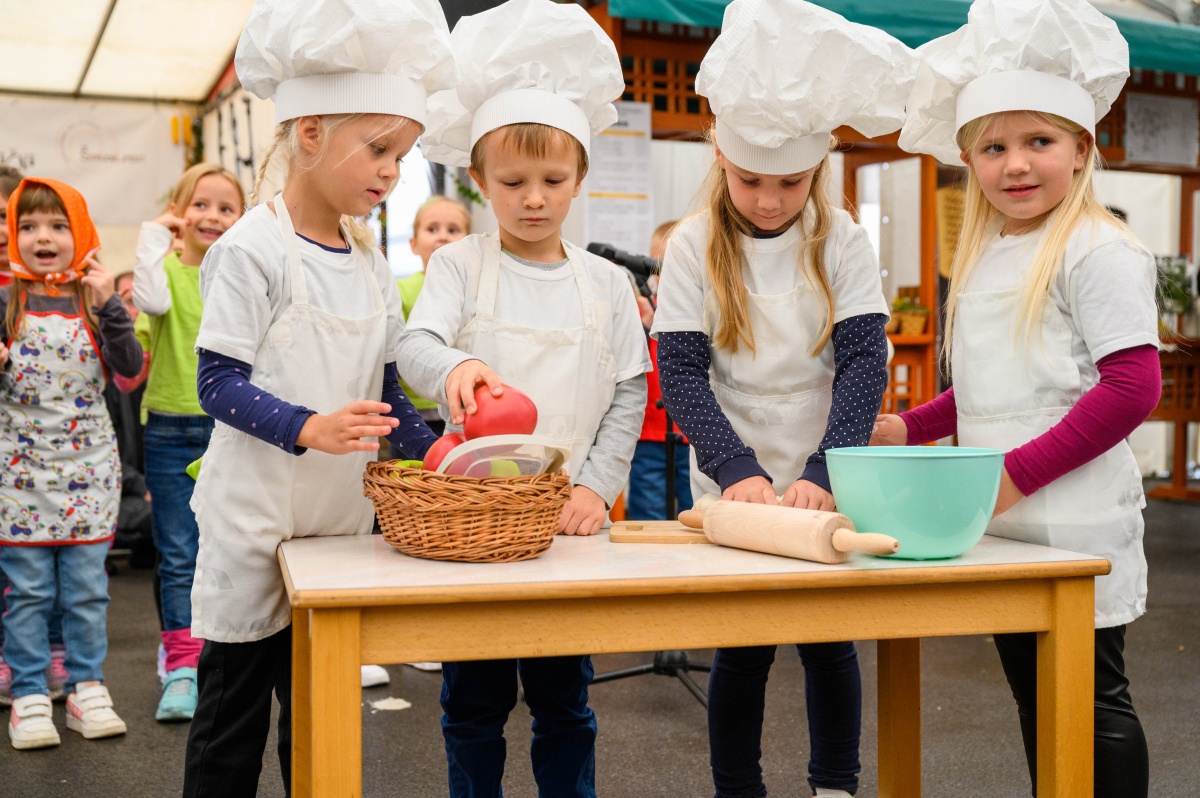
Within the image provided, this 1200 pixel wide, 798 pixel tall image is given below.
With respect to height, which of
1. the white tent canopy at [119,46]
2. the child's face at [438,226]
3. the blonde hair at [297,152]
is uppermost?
the white tent canopy at [119,46]

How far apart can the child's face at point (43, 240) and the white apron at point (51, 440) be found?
5.2 inches

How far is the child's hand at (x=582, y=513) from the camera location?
5.63 ft

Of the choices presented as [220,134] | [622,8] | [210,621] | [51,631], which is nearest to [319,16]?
[210,621]

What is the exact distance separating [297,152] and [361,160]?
0.13 metres

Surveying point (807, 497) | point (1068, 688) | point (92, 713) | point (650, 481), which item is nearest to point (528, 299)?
point (807, 497)

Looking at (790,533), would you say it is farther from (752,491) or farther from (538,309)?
(538,309)

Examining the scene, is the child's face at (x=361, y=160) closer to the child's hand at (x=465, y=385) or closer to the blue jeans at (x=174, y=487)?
the child's hand at (x=465, y=385)

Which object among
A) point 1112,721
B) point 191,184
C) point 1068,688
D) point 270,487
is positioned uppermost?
point 191,184

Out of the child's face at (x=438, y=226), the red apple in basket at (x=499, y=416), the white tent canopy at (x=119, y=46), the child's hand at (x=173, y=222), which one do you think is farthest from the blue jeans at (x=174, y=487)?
the white tent canopy at (x=119, y=46)

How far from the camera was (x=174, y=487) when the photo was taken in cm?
301

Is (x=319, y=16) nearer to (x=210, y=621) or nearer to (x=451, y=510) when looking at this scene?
(x=451, y=510)

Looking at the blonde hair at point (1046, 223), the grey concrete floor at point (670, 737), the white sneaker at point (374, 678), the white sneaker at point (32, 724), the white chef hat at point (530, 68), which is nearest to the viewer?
the blonde hair at point (1046, 223)

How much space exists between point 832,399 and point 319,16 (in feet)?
3.45

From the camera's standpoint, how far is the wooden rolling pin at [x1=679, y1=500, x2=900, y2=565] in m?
1.33
